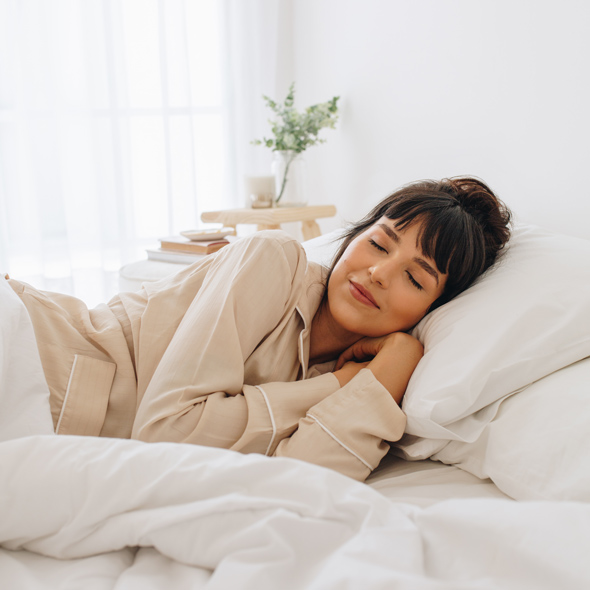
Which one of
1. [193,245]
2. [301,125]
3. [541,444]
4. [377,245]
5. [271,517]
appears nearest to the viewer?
[271,517]

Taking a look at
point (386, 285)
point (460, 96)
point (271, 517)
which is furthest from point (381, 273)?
point (460, 96)

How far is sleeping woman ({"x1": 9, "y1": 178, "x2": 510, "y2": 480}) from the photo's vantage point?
97cm

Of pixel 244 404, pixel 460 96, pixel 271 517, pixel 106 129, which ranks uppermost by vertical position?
pixel 460 96

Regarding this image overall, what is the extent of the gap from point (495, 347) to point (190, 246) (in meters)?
1.38

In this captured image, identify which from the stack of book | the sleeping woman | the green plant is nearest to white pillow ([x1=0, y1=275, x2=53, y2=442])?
the sleeping woman

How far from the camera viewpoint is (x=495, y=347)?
3.19 feet

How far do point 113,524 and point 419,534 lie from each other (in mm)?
323

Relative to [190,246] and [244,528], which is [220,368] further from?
[190,246]

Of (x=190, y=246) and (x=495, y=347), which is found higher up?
(x=495, y=347)

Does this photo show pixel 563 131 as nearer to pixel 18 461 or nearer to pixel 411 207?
pixel 411 207

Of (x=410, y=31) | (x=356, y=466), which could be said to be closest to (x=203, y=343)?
(x=356, y=466)

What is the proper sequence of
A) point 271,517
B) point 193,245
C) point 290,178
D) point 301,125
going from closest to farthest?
point 271,517
point 193,245
point 301,125
point 290,178

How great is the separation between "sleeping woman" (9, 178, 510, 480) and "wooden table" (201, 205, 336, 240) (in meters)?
1.12

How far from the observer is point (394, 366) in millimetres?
1087
